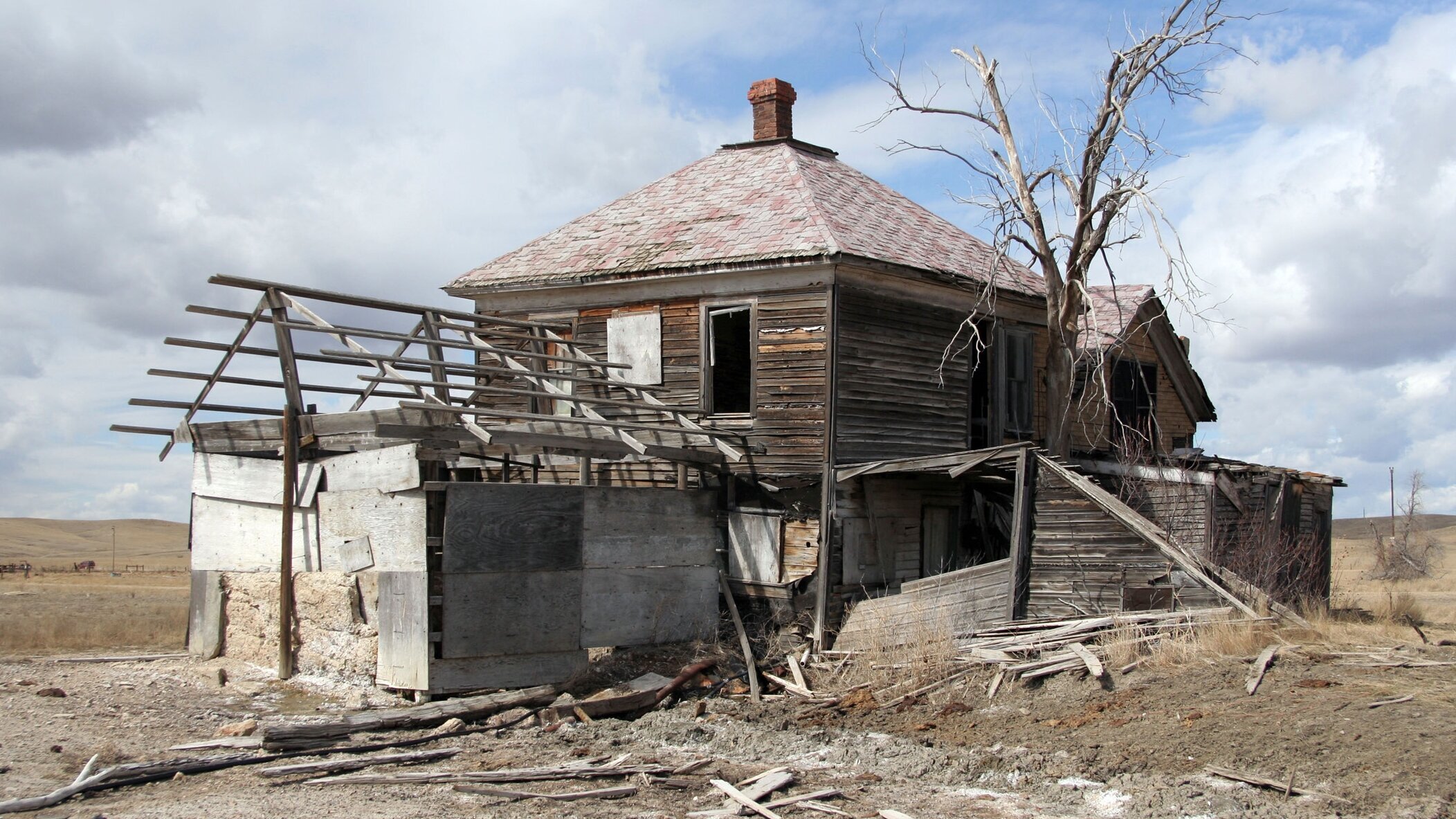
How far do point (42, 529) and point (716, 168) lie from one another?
103593 millimetres

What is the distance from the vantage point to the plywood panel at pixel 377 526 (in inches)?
435

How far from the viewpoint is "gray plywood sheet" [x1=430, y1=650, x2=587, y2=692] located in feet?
36.0

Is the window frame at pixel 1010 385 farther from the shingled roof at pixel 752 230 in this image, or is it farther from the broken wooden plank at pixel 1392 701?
the broken wooden plank at pixel 1392 701

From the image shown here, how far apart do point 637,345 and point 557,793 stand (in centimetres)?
803

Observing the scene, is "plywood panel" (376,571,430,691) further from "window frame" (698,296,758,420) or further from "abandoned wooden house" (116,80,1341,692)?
"window frame" (698,296,758,420)

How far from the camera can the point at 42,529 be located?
333 ft

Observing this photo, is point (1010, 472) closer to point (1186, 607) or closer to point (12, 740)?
point (1186, 607)

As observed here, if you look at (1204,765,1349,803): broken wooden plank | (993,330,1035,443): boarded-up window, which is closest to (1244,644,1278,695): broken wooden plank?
(1204,765,1349,803): broken wooden plank

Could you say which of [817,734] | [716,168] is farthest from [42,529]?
[817,734]

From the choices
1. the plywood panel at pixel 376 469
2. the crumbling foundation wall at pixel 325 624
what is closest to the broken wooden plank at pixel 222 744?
the crumbling foundation wall at pixel 325 624

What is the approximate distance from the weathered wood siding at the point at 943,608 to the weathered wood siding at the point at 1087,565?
0.36 meters

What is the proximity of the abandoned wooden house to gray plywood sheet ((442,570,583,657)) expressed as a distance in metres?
0.03

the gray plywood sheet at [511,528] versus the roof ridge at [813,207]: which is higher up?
the roof ridge at [813,207]

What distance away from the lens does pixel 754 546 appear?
560 inches
